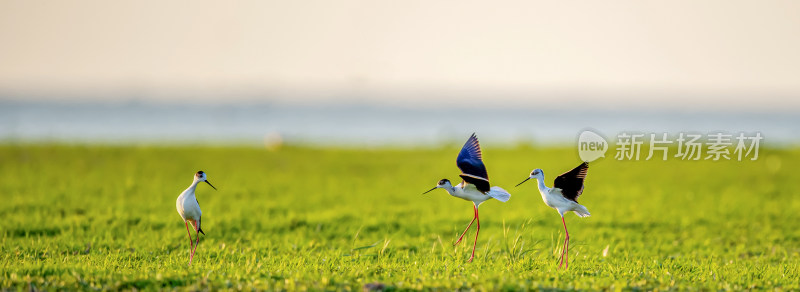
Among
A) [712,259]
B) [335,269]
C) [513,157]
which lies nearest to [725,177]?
[513,157]

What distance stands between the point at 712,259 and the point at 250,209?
27.9 feet

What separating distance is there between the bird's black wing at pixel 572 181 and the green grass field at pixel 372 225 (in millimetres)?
1015

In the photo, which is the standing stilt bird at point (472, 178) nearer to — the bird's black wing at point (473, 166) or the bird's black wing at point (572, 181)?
the bird's black wing at point (473, 166)

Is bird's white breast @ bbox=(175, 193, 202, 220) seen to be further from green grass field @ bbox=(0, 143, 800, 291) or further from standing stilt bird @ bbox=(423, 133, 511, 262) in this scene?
standing stilt bird @ bbox=(423, 133, 511, 262)

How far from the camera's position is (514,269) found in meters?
7.95

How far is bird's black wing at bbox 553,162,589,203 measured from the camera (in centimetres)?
697

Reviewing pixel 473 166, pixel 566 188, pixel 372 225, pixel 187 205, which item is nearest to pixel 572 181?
pixel 566 188

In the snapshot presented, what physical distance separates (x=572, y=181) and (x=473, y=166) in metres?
1.06

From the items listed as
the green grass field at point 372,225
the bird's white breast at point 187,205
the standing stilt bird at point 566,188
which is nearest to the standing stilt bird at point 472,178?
the standing stilt bird at point 566,188

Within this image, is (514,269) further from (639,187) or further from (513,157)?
(513,157)

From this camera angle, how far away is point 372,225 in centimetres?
1218

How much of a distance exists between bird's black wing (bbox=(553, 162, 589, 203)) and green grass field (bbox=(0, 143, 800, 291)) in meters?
1.01

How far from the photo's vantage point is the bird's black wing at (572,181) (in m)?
6.97

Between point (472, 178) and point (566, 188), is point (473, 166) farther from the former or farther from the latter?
point (566, 188)
